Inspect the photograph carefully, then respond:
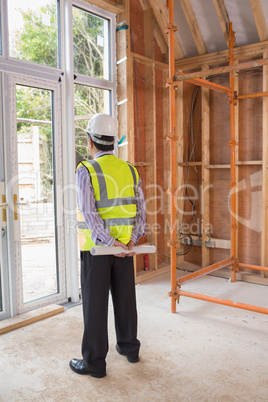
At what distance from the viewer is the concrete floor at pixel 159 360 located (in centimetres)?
236

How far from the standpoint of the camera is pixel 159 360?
9.05 ft

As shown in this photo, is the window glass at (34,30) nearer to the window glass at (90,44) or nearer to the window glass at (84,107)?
the window glass at (90,44)

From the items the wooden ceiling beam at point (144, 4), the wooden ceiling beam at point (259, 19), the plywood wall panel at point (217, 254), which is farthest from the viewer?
the plywood wall panel at point (217, 254)

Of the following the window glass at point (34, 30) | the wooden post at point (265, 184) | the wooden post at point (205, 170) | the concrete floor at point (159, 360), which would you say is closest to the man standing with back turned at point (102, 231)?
the concrete floor at point (159, 360)

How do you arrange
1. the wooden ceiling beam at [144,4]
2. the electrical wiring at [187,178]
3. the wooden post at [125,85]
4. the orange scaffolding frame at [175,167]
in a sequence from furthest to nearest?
the electrical wiring at [187,178] → the wooden ceiling beam at [144,4] → the wooden post at [125,85] → the orange scaffolding frame at [175,167]

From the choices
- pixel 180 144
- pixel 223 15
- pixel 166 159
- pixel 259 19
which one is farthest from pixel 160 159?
pixel 259 19

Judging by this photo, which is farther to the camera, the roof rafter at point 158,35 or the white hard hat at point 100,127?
the roof rafter at point 158,35

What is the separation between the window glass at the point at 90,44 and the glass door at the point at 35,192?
21.6 inches

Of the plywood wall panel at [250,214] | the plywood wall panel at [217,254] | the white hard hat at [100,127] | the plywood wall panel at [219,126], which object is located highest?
the plywood wall panel at [219,126]

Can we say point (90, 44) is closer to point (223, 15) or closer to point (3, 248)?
point (223, 15)

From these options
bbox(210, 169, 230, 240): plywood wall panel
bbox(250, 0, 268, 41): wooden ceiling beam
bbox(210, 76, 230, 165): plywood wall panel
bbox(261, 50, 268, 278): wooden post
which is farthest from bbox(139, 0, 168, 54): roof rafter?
bbox(210, 169, 230, 240): plywood wall panel

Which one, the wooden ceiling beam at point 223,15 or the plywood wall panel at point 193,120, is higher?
the wooden ceiling beam at point 223,15

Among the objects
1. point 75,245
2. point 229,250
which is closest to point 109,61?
point 75,245

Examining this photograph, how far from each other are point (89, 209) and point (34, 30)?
2.22 m
